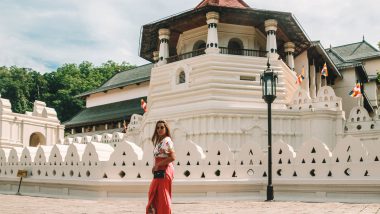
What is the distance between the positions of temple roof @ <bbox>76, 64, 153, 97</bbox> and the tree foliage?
15.8 m

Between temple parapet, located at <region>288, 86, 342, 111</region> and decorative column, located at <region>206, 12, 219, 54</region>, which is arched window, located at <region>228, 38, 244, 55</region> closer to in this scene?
decorative column, located at <region>206, 12, 219, 54</region>

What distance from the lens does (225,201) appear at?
12.9 m

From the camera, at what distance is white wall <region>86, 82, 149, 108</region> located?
44875 mm

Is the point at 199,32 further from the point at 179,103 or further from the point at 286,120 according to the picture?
the point at 286,120

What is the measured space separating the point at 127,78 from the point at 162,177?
137 feet

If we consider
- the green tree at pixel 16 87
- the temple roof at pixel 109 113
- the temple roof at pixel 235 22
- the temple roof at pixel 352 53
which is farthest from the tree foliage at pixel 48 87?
the temple roof at pixel 235 22

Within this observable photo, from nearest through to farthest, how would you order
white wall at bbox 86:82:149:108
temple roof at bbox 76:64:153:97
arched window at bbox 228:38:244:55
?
arched window at bbox 228:38:244:55 → white wall at bbox 86:82:149:108 → temple roof at bbox 76:64:153:97

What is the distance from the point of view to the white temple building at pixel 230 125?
12.8 metres

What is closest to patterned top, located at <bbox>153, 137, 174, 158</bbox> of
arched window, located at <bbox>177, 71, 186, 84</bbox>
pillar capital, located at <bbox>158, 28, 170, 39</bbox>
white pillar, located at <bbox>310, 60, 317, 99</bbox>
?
arched window, located at <bbox>177, 71, 186, 84</bbox>

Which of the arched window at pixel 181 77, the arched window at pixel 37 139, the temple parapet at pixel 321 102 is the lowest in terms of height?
the arched window at pixel 37 139

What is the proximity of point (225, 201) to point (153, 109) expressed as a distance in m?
14.6

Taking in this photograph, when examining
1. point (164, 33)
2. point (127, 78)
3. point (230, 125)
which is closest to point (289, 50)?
point (164, 33)

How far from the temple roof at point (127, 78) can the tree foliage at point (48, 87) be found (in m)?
15.8

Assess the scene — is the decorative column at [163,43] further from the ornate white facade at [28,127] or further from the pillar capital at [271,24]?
the ornate white facade at [28,127]
